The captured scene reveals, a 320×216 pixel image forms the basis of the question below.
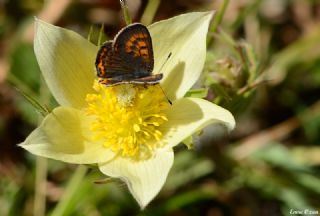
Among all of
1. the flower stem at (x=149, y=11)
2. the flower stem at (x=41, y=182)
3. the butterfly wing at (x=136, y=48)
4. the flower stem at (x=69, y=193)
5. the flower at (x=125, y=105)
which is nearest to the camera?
the butterfly wing at (x=136, y=48)

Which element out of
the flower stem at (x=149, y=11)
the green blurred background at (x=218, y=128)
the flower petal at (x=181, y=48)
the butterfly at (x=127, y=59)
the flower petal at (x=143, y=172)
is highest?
the butterfly at (x=127, y=59)

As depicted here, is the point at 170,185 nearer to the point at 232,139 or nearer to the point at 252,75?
the point at 232,139

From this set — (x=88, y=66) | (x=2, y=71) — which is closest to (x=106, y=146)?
(x=88, y=66)

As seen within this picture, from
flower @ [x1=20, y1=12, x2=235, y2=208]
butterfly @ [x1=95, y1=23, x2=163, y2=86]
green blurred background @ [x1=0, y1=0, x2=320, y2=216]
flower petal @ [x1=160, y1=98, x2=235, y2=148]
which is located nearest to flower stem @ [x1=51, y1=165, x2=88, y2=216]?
green blurred background @ [x1=0, y1=0, x2=320, y2=216]

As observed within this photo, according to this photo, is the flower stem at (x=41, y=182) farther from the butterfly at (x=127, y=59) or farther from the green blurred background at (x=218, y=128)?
the butterfly at (x=127, y=59)

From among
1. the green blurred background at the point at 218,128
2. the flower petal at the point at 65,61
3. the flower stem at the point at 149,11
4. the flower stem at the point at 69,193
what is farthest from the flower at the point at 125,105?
the flower stem at the point at 149,11

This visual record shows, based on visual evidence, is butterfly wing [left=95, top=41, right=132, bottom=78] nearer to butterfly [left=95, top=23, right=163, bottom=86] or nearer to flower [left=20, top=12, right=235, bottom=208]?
butterfly [left=95, top=23, right=163, bottom=86]
